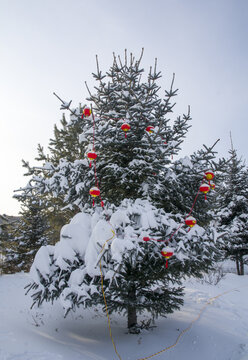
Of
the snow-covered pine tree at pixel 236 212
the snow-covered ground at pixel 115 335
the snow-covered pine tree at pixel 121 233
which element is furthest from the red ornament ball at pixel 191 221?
the snow-covered pine tree at pixel 236 212

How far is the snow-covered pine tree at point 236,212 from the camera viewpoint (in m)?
14.2

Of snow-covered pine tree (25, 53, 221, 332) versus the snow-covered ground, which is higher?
snow-covered pine tree (25, 53, 221, 332)

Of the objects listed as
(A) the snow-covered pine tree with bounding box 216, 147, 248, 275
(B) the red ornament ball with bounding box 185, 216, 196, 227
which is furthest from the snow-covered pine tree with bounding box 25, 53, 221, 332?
(A) the snow-covered pine tree with bounding box 216, 147, 248, 275

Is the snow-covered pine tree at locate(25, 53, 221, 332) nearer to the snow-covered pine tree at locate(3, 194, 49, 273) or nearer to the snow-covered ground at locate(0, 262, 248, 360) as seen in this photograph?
the snow-covered ground at locate(0, 262, 248, 360)

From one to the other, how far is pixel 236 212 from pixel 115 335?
1308cm

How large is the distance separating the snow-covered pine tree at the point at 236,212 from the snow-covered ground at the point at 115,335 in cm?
758

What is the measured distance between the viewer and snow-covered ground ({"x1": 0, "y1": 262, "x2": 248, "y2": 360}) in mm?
3980

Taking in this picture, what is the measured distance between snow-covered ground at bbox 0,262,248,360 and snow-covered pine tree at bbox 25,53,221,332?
64 cm

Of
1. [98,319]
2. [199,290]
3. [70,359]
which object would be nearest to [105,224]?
[70,359]

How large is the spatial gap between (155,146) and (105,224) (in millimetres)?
2228

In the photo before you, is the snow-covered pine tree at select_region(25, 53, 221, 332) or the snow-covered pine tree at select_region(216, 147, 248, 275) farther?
the snow-covered pine tree at select_region(216, 147, 248, 275)

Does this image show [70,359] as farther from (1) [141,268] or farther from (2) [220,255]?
(2) [220,255]

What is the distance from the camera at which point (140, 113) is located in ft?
16.8

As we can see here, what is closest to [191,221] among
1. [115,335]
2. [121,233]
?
[121,233]
